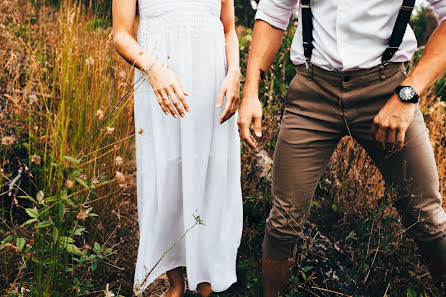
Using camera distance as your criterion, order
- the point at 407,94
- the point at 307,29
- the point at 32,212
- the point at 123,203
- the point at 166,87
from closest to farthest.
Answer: the point at 32,212 < the point at 407,94 < the point at 166,87 < the point at 307,29 < the point at 123,203

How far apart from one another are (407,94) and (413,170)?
1.08 ft

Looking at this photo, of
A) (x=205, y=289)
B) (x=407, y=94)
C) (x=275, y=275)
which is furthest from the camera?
(x=205, y=289)

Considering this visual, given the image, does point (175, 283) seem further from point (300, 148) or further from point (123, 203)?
point (300, 148)

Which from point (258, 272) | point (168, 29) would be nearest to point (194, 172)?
point (168, 29)

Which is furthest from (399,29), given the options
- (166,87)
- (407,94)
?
(166,87)

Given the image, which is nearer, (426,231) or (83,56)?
(426,231)

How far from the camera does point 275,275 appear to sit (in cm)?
186

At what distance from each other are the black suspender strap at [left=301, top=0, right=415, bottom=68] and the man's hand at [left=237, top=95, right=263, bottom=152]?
28 centimetres

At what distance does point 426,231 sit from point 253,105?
873 millimetres

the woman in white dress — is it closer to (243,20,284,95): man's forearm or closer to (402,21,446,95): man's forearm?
(243,20,284,95): man's forearm

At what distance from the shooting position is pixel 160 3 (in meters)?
1.65

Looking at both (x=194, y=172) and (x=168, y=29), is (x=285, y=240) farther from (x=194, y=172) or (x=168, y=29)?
(x=168, y=29)

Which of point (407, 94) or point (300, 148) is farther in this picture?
point (300, 148)

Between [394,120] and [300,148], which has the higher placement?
[394,120]
